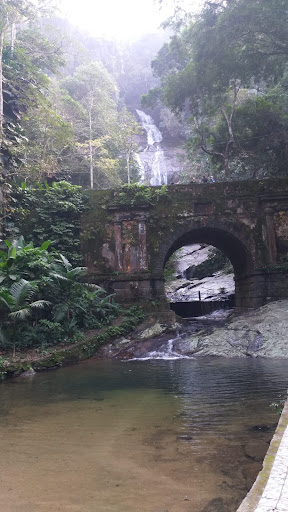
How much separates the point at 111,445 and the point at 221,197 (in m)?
14.0

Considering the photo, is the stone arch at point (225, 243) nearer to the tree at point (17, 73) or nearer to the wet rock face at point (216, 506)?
the tree at point (17, 73)

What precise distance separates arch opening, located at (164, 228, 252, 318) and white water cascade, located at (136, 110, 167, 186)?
8618 millimetres

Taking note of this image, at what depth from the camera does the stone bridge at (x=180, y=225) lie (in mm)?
16812

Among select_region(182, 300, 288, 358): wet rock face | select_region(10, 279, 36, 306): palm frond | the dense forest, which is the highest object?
the dense forest

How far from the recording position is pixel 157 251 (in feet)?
55.4

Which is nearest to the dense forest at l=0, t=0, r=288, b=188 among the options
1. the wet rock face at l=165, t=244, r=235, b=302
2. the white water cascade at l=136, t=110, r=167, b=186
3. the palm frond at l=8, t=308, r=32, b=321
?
the palm frond at l=8, t=308, r=32, b=321

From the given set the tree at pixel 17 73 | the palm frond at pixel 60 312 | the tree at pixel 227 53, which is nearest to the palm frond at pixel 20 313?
the palm frond at pixel 60 312

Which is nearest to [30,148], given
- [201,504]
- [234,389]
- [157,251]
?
[157,251]

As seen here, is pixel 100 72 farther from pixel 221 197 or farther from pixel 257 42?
pixel 221 197

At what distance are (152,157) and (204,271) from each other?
2118cm

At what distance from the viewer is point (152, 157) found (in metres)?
45.9

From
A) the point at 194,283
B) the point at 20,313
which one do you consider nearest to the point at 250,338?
the point at 20,313

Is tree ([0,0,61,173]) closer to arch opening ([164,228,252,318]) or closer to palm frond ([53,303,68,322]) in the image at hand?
palm frond ([53,303,68,322])

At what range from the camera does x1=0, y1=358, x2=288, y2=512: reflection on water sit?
10.7ft
